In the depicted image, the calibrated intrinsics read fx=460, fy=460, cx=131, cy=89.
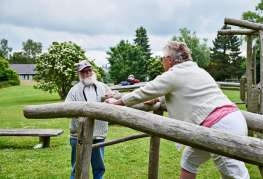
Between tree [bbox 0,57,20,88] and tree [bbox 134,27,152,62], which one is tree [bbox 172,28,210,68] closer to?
tree [bbox 134,27,152,62]

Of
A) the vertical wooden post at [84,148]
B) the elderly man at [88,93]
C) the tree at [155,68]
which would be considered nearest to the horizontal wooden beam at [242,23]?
the elderly man at [88,93]

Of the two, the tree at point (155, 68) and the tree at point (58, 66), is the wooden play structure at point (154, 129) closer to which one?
the tree at point (58, 66)

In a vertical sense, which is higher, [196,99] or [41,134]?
[196,99]

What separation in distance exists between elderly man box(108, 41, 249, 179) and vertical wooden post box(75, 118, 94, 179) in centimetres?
58

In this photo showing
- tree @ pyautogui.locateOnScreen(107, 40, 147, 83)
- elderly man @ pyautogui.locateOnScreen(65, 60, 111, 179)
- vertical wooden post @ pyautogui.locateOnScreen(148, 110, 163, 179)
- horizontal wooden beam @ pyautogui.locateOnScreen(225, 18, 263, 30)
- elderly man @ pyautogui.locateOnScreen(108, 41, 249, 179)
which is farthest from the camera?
tree @ pyautogui.locateOnScreen(107, 40, 147, 83)

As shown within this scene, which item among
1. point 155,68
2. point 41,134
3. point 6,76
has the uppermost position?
point 155,68

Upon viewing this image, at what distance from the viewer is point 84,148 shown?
4293 mm

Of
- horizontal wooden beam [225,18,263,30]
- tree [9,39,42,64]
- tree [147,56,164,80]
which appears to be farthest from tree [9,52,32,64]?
horizontal wooden beam [225,18,263,30]

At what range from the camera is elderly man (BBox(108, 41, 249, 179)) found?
12.0ft

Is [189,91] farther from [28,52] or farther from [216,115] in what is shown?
[28,52]

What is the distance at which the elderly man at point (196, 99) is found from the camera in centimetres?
364

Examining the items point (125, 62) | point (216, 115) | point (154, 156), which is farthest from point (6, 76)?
point (216, 115)

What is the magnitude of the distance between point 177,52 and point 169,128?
1130 millimetres

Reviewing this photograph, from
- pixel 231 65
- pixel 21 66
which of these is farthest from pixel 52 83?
pixel 21 66
